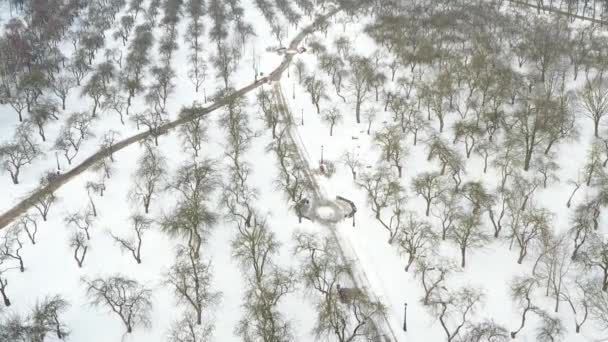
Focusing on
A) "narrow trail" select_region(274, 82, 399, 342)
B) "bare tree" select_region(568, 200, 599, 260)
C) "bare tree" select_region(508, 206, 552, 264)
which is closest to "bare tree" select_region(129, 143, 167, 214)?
"narrow trail" select_region(274, 82, 399, 342)

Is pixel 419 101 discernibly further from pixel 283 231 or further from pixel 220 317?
pixel 220 317

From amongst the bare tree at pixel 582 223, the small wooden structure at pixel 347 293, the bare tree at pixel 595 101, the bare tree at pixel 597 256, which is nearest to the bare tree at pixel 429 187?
the bare tree at pixel 582 223

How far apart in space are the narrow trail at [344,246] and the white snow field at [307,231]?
0.17m

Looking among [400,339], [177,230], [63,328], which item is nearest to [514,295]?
[400,339]

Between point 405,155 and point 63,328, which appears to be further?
point 405,155

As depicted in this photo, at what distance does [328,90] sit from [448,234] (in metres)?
45.6

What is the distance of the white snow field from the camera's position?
5062cm

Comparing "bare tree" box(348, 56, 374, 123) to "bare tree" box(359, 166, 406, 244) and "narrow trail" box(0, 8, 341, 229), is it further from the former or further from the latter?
"bare tree" box(359, 166, 406, 244)

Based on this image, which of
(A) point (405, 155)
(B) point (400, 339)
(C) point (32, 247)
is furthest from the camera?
(A) point (405, 155)

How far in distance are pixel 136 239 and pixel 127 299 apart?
11988mm

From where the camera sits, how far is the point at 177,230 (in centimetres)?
6034

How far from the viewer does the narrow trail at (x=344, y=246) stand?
5003cm

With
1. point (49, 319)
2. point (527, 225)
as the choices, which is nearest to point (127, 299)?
point (49, 319)

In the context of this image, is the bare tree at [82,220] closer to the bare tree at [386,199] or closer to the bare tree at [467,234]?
the bare tree at [386,199]
